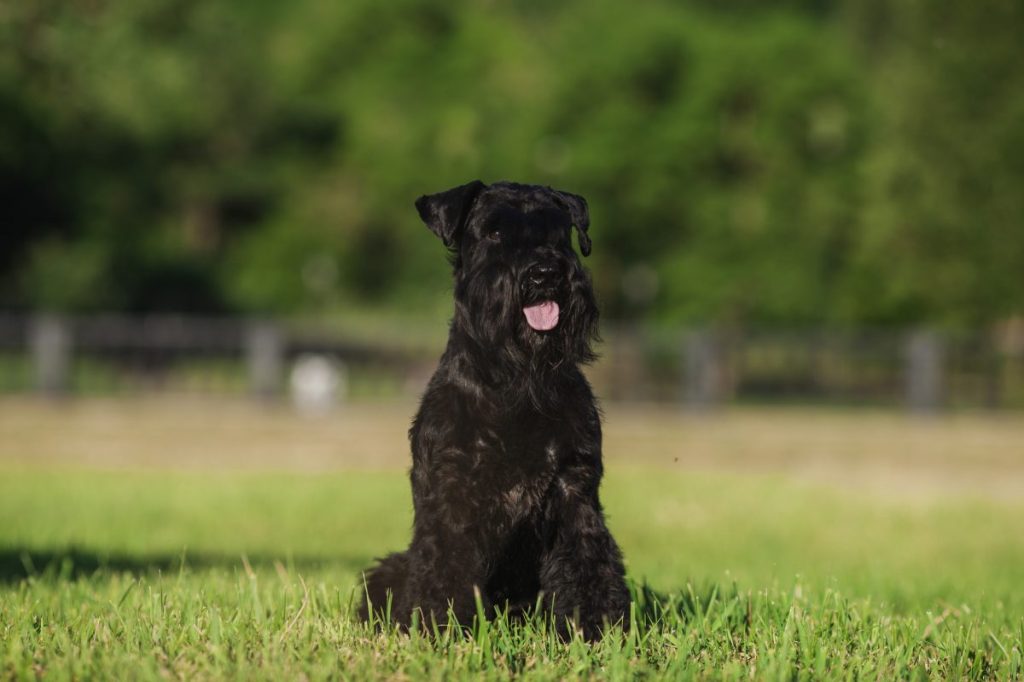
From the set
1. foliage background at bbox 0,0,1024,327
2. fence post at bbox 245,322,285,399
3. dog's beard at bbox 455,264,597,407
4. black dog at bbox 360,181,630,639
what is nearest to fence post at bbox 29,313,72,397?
fence post at bbox 245,322,285,399

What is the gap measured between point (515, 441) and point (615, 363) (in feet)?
79.7

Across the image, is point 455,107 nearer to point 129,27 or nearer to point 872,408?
point 129,27

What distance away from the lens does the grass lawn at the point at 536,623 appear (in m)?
4.00

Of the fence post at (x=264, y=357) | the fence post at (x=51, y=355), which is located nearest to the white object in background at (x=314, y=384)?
the fence post at (x=264, y=357)

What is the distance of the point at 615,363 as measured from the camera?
28.2 m

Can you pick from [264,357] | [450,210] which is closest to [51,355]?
[264,357]

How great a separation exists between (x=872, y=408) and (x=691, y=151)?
15745mm

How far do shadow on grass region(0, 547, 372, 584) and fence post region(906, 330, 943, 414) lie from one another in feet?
65.1

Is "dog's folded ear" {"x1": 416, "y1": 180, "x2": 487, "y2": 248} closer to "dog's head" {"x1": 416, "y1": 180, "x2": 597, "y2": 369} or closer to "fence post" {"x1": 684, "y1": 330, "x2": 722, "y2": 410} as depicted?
"dog's head" {"x1": 416, "y1": 180, "x2": 597, "y2": 369}

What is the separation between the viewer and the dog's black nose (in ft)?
13.0

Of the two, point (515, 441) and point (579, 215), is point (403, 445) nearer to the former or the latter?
point (579, 215)

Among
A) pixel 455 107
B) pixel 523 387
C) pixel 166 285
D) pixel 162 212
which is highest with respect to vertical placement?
pixel 455 107

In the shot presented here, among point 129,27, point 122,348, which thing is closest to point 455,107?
point 129,27

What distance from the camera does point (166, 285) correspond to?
36.7m
